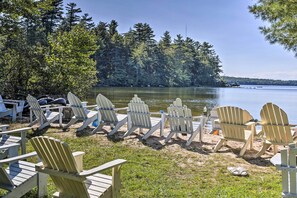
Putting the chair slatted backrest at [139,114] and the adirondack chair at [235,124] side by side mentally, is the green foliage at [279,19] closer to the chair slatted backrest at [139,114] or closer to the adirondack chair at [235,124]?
the adirondack chair at [235,124]

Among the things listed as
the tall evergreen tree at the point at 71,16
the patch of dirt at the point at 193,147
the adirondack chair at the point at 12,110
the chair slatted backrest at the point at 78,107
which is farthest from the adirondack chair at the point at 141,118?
the tall evergreen tree at the point at 71,16

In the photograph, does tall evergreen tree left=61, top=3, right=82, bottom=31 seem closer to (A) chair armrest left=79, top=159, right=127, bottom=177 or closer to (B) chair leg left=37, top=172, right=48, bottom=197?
(B) chair leg left=37, top=172, right=48, bottom=197

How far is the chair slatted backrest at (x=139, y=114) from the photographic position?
6.80 m

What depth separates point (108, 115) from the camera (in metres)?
7.42

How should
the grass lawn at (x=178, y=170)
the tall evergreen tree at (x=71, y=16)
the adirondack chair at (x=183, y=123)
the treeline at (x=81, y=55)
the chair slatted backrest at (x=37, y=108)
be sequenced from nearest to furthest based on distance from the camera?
the grass lawn at (x=178, y=170)
the adirondack chair at (x=183, y=123)
the chair slatted backrest at (x=37, y=108)
the treeline at (x=81, y=55)
the tall evergreen tree at (x=71, y=16)

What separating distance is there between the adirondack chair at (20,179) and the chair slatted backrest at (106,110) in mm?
3709

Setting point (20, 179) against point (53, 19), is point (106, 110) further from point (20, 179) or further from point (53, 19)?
point (53, 19)

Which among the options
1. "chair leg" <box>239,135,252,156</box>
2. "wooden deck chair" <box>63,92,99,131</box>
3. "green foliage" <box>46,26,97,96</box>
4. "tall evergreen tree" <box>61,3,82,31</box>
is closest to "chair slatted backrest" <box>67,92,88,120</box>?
"wooden deck chair" <box>63,92,99,131</box>

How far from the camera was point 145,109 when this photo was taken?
679 cm

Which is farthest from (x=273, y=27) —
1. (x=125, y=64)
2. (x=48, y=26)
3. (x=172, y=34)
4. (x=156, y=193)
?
(x=172, y=34)

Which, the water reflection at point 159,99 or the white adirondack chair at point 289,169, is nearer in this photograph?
the white adirondack chair at point 289,169

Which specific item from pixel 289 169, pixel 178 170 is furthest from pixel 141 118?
pixel 289 169

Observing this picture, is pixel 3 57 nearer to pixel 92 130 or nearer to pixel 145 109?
pixel 92 130

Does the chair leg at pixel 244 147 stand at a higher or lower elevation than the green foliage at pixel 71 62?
lower
